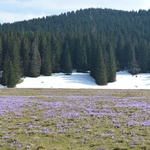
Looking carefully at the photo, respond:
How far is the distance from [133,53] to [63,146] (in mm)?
119938

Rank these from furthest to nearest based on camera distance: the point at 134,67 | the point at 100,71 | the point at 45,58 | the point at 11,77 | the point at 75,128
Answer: the point at 134,67 < the point at 45,58 < the point at 100,71 < the point at 11,77 < the point at 75,128

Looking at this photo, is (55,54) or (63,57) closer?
(55,54)

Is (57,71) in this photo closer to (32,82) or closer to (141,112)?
(32,82)

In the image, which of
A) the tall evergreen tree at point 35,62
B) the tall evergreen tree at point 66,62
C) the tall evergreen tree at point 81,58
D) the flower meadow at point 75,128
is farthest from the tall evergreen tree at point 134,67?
the flower meadow at point 75,128

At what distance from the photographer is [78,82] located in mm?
102500

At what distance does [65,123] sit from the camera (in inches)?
880

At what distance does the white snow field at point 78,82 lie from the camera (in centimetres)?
9700

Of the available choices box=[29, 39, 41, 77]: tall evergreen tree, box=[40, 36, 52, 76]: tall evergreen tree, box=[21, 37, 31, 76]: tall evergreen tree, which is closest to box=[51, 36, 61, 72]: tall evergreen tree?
box=[40, 36, 52, 76]: tall evergreen tree

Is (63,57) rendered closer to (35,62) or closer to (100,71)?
(35,62)

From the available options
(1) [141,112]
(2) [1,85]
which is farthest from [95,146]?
(2) [1,85]

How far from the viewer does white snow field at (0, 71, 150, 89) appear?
97.0m

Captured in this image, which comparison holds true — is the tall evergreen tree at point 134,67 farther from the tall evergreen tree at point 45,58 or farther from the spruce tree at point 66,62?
the tall evergreen tree at point 45,58

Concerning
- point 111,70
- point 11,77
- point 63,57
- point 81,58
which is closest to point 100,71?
point 111,70

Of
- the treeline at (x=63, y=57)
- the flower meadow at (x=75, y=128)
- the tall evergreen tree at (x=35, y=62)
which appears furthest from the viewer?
the tall evergreen tree at (x=35, y=62)
